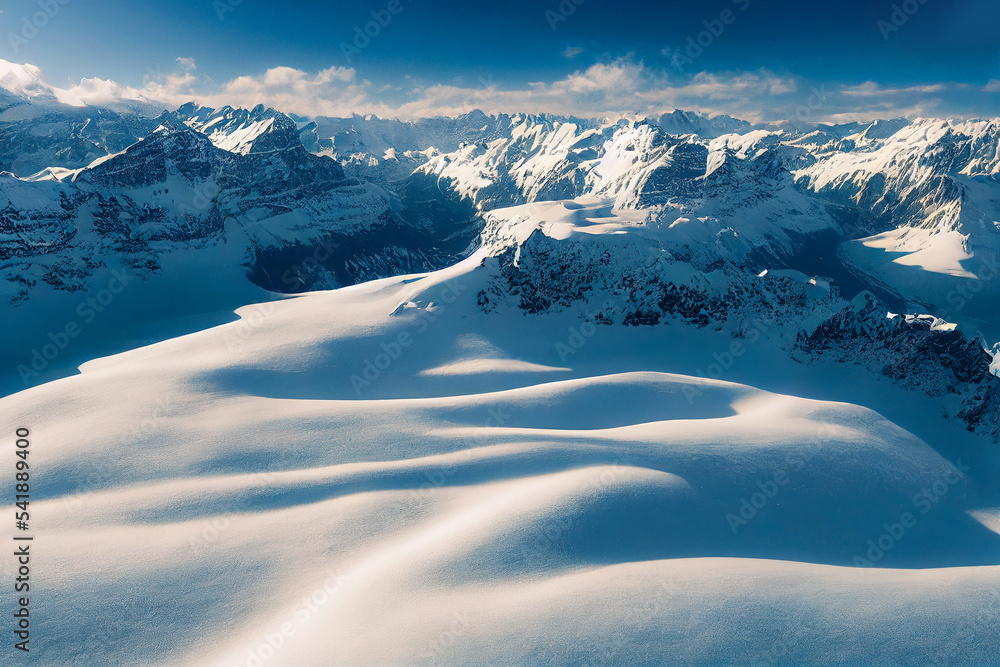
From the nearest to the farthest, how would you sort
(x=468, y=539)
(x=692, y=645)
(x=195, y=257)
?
(x=692, y=645)
(x=468, y=539)
(x=195, y=257)

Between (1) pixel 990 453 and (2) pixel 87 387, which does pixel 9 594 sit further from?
(1) pixel 990 453

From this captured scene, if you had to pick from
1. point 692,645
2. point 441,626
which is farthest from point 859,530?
point 441,626

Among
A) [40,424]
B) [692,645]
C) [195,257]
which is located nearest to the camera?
[692,645]

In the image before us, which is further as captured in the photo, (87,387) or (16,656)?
(87,387)

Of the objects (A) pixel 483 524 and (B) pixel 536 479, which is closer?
(A) pixel 483 524

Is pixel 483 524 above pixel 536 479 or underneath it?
underneath

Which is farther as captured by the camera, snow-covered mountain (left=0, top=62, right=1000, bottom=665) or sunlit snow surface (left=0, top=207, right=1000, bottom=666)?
snow-covered mountain (left=0, top=62, right=1000, bottom=665)

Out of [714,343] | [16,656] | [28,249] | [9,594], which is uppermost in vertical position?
[28,249]

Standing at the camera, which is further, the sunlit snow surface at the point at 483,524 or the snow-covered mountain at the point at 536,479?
the snow-covered mountain at the point at 536,479
